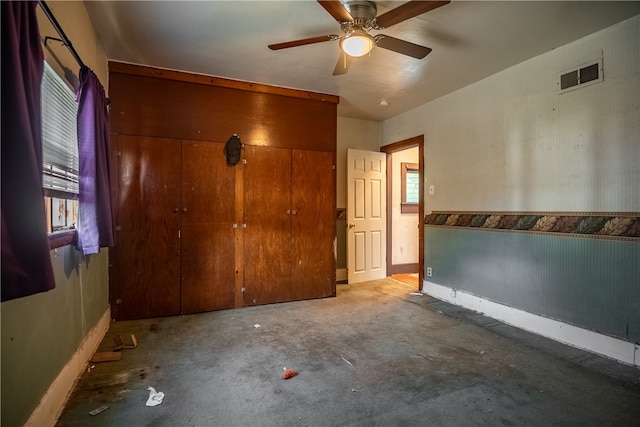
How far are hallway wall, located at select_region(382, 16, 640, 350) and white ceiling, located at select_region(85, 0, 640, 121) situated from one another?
31 centimetres

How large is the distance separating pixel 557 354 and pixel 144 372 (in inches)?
120

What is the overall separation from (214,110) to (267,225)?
1.38 meters

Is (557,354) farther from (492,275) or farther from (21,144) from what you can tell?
(21,144)

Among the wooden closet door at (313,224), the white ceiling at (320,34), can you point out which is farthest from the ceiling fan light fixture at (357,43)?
the wooden closet door at (313,224)

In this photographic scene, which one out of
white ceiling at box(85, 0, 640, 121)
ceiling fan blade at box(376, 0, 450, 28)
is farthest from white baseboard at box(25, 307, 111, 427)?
ceiling fan blade at box(376, 0, 450, 28)

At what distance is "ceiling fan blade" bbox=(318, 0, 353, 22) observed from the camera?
1.89 metres

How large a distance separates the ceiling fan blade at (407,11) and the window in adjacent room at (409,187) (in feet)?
11.4

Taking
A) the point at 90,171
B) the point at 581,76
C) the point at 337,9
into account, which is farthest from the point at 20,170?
the point at 581,76

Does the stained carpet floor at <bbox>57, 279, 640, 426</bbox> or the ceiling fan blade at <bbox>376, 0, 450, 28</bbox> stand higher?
the ceiling fan blade at <bbox>376, 0, 450, 28</bbox>

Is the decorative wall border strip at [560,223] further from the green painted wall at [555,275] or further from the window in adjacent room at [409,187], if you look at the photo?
the window in adjacent room at [409,187]

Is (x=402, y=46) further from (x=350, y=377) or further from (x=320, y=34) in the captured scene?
(x=350, y=377)

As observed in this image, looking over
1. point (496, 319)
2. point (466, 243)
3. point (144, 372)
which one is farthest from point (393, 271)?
point (144, 372)

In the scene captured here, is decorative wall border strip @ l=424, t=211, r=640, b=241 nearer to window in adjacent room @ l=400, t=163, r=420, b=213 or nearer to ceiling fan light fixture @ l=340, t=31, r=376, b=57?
window in adjacent room @ l=400, t=163, r=420, b=213

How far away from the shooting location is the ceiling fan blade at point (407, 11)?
1.85 m
